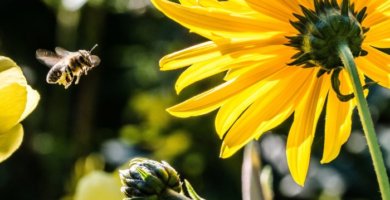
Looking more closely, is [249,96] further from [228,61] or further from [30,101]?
[30,101]

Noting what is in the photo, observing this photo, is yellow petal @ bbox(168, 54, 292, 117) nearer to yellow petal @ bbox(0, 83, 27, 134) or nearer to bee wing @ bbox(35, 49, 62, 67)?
yellow petal @ bbox(0, 83, 27, 134)

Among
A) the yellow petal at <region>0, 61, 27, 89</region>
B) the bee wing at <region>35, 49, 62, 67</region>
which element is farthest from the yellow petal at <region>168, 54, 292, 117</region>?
the bee wing at <region>35, 49, 62, 67</region>

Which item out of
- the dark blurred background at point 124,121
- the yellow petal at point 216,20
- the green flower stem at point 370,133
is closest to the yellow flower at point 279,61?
the yellow petal at point 216,20

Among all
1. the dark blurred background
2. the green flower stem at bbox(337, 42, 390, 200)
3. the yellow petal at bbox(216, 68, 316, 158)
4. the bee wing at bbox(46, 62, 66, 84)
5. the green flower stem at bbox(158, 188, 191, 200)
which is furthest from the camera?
the dark blurred background

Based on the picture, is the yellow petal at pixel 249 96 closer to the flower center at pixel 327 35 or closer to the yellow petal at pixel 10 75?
the flower center at pixel 327 35

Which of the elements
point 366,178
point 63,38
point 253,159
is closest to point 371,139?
point 253,159

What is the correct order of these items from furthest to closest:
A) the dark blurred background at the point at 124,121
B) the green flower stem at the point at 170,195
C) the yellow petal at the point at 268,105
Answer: the dark blurred background at the point at 124,121
the yellow petal at the point at 268,105
the green flower stem at the point at 170,195
